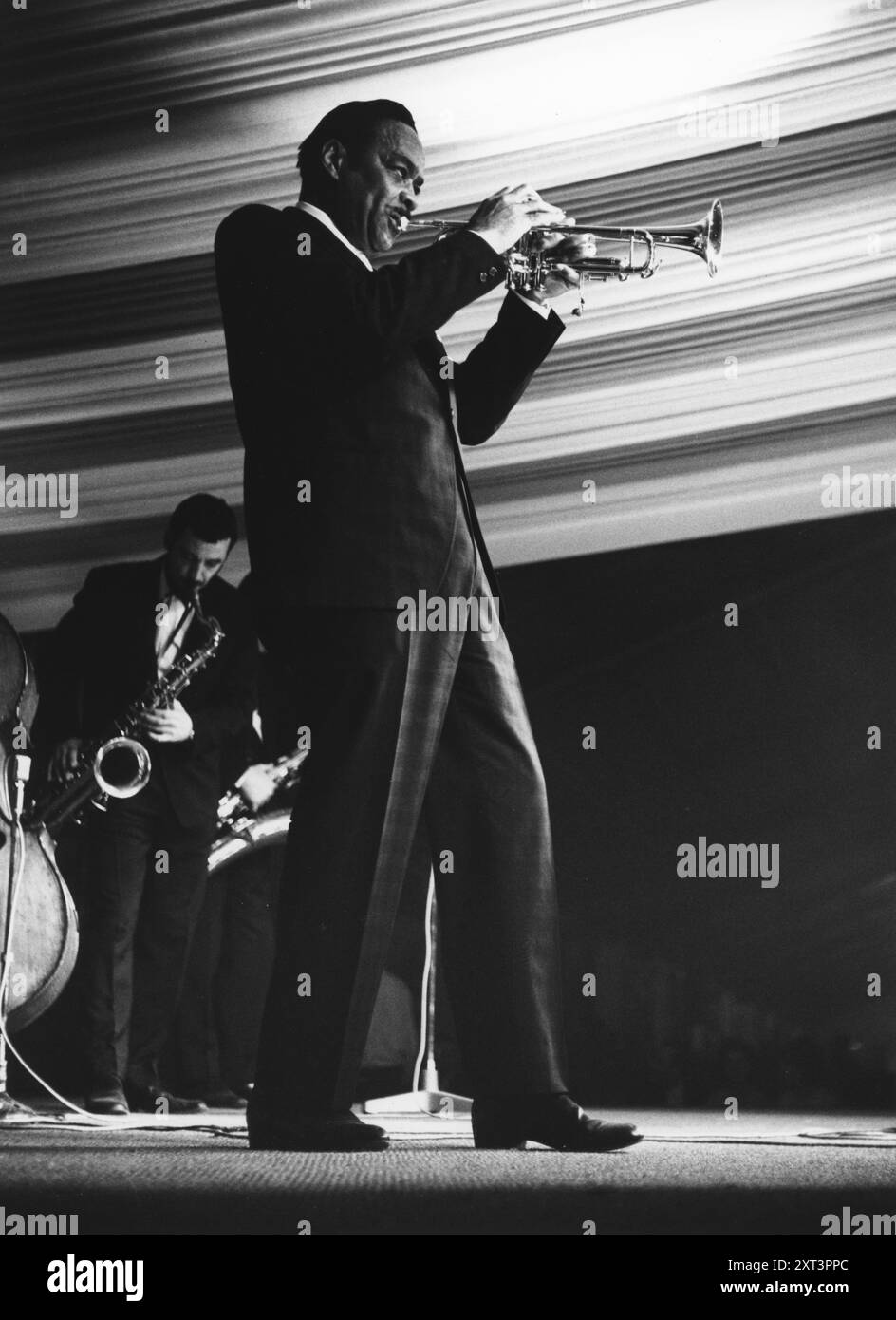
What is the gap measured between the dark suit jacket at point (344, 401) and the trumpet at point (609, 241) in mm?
155

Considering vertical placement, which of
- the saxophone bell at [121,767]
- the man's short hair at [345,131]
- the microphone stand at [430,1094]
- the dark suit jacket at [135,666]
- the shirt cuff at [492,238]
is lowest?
the microphone stand at [430,1094]

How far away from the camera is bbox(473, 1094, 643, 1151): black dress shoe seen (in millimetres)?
2590

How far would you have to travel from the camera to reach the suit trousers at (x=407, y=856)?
2590mm

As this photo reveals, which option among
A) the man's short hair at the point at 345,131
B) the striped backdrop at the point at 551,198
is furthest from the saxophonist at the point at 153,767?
the man's short hair at the point at 345,131

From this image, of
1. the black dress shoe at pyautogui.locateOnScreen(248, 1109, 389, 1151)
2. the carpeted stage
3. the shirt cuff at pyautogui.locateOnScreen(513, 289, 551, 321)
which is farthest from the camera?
the shirt cuff at pyautogui.locateOnScreen(513, 289, 551, 321)

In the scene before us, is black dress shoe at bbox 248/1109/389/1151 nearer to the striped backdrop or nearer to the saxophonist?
the saxophonist

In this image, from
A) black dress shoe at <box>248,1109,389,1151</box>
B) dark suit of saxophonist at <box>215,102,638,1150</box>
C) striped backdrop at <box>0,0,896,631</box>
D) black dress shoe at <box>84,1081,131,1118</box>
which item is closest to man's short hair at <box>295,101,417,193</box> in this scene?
dark suit of saxophonist at <box>215,102,638,1150</box>

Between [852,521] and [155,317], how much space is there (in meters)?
1.75

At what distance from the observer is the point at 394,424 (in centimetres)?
285

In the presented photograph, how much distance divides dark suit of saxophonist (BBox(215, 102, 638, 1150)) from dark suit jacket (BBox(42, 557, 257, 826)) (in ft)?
2.54

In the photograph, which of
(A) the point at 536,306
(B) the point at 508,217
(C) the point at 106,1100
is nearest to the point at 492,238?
(B) the point at 508,217

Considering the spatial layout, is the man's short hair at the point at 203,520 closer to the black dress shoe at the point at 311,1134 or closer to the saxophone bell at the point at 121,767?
the saxophone bell at the point at 121,767
